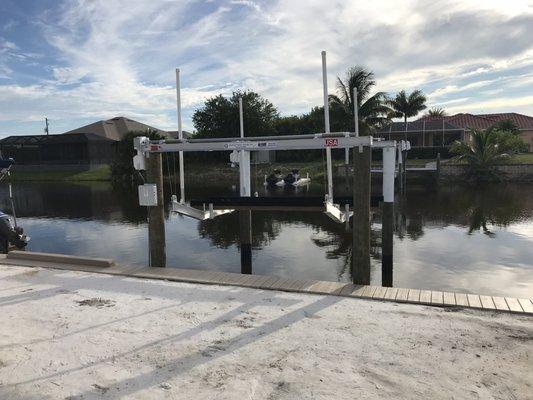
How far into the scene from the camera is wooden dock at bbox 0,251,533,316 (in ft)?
21.6

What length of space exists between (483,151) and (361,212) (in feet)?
115

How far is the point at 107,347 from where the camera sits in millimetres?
5402

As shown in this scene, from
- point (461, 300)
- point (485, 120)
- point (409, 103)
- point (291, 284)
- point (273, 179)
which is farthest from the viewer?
point (485, 120)

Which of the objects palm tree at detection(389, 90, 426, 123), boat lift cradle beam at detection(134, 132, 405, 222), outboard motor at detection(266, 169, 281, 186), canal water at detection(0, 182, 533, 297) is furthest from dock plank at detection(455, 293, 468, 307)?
palm tree at detection(389, 90, 426, 123)

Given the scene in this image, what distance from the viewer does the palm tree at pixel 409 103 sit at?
47.9 m

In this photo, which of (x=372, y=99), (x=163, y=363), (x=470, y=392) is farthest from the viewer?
(x=372, y=99)

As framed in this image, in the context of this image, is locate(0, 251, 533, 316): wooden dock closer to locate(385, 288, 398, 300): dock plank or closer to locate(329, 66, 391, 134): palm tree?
locate(385, 288, 398, 300): dock plank

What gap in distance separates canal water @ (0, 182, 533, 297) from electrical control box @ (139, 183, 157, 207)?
Result: 15.2 feet

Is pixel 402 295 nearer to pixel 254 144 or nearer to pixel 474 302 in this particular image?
pixel 474 302

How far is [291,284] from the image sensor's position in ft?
25.3

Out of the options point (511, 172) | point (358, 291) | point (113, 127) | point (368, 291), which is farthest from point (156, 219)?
point (113, 127)

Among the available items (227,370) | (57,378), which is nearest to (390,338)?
(227,370)

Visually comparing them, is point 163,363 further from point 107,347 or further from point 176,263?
point 176,263

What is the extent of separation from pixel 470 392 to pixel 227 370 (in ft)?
7.87
